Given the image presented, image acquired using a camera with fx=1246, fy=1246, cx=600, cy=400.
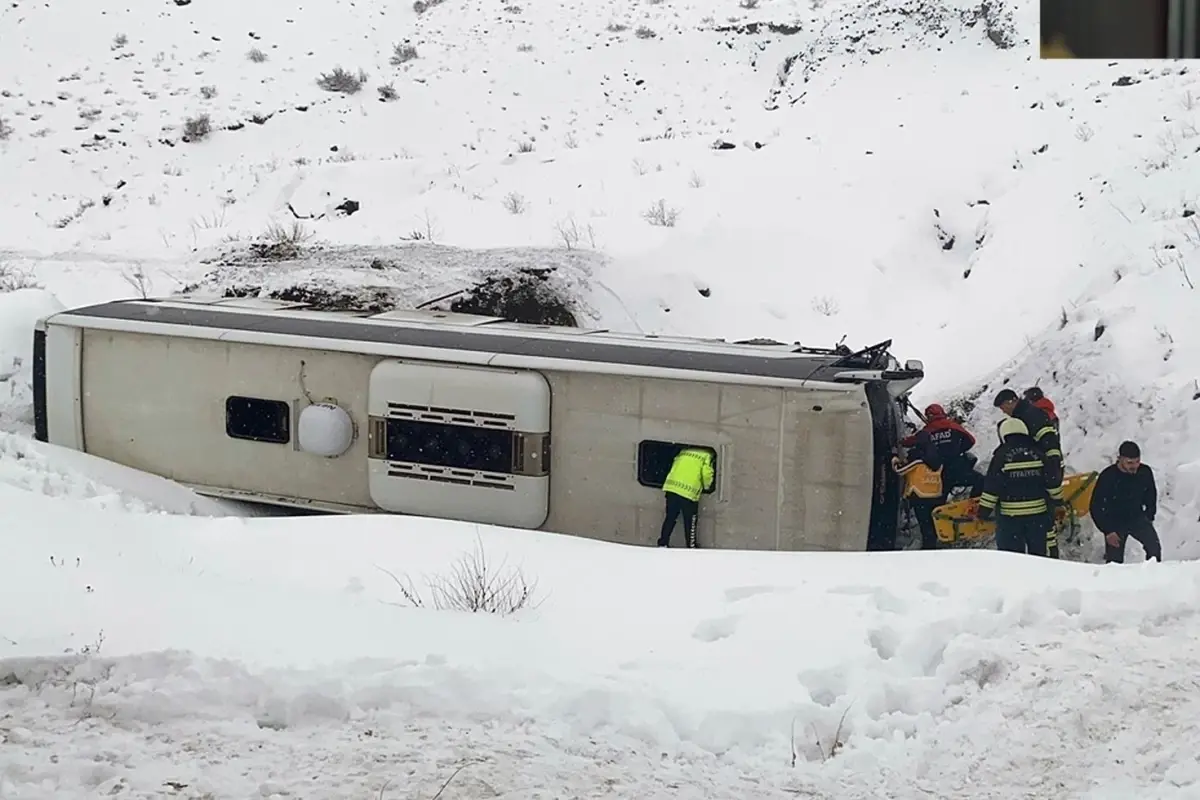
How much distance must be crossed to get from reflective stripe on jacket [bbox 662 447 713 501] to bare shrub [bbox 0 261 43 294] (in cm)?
1128

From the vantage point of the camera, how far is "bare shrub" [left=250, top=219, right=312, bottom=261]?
725 inches

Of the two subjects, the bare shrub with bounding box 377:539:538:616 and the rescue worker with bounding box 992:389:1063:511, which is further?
the rescue worker with bounding box 992:389:1063:511

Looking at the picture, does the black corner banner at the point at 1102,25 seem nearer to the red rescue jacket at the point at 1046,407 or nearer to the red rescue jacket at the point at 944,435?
the red rescue jacket at the point at 944,435

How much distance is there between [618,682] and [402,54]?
93.4 ft

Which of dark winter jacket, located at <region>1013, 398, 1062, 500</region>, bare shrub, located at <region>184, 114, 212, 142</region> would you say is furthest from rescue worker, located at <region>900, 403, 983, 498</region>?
bare shrub, located at <region>184, 114, 212, 142</region>

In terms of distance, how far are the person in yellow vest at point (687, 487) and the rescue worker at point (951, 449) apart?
1771 mm

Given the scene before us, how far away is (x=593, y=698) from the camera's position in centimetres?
548

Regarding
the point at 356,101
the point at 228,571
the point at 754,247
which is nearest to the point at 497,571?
the point at 228,571

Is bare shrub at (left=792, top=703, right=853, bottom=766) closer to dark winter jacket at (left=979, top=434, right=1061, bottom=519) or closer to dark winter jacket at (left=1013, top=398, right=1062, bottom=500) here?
dark winter jacket at (left=979, top=434, right=1061, bottom=519)

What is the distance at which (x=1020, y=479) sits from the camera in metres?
9.91

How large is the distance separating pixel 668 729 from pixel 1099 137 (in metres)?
16.6

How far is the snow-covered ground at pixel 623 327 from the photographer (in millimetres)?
5180

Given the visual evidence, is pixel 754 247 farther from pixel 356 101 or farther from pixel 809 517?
pixel 356 101

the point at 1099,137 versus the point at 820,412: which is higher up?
the point at 1099,137
